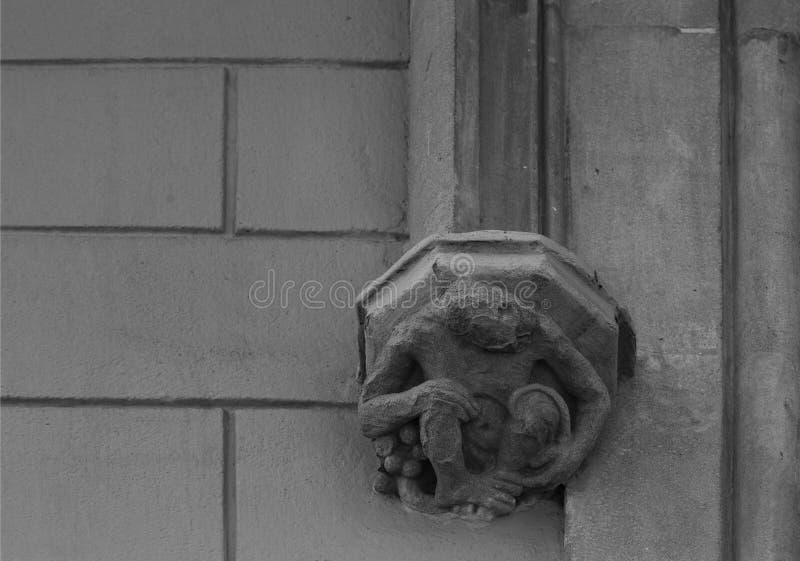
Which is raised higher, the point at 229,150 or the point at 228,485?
the point at 229,150

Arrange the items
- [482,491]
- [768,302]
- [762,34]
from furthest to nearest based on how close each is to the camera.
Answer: [762,34] → [768,302] → [482,491]

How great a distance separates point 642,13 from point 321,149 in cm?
64

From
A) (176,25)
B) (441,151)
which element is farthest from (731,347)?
(176,25)

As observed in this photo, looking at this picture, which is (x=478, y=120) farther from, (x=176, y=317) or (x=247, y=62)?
(x=176, y=317)

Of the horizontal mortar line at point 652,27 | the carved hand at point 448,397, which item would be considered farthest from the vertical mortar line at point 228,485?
the horizontal mortar line at point 652,27

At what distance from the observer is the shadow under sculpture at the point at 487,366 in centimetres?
208

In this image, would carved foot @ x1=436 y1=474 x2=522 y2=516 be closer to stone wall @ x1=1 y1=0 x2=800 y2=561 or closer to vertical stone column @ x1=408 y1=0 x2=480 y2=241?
stone wall @ x1=1 y1=0 x2=800 y2=561

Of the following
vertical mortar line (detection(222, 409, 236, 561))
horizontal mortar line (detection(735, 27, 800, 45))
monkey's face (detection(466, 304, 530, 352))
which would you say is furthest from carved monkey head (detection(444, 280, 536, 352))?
horizontal mortar line (detection(735, 27, 800, 45))

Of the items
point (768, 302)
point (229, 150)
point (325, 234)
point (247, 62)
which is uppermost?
point (247, 62)

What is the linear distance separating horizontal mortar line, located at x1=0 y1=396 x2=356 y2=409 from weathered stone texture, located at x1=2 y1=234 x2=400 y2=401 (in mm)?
10

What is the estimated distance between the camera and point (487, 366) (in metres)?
2.13

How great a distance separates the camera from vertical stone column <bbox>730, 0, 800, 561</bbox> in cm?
218

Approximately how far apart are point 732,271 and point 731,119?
28 centimetres

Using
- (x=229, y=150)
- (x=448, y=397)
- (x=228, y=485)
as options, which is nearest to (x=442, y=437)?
(x=448, y=397)
